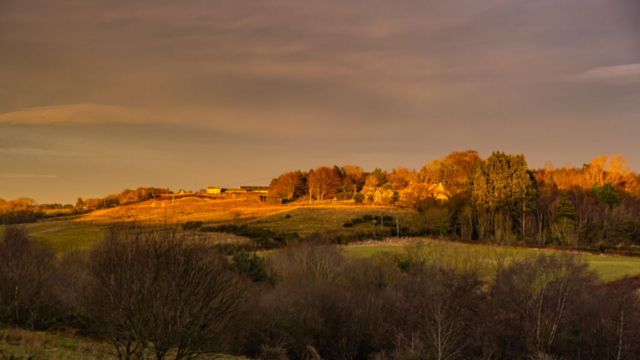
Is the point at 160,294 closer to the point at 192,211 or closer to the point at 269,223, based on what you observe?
the point at 269,223

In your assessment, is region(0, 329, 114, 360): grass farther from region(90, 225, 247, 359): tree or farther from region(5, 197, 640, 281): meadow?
region(5, 197, 640, 281): meadow

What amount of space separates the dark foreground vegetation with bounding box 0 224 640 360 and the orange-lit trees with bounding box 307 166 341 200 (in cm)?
10303

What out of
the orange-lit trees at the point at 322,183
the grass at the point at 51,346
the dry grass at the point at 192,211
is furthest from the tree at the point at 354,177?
the grass at the point at 51,346

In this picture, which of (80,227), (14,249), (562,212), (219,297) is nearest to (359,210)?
(562,212)

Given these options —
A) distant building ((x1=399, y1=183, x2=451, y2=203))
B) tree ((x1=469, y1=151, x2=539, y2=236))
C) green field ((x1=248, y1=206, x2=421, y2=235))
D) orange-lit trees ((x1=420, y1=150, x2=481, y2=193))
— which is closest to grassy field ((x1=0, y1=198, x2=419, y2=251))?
green field ((x1=248, y1=206, x2=421, y2=235))

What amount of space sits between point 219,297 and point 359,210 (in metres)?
98.5

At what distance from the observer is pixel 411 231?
99188mm

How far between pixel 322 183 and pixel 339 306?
384ft

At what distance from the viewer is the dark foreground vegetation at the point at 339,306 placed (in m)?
21.0

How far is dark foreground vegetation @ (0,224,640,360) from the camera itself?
69.1 ft

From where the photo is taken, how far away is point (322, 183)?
16038cm

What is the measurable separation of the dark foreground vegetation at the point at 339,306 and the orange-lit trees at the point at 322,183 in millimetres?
103033

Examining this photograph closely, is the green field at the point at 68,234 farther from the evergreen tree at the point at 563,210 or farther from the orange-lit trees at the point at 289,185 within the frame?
the evergreen tree at the point at 563,210

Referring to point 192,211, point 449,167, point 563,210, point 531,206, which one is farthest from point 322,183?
point 563,210
